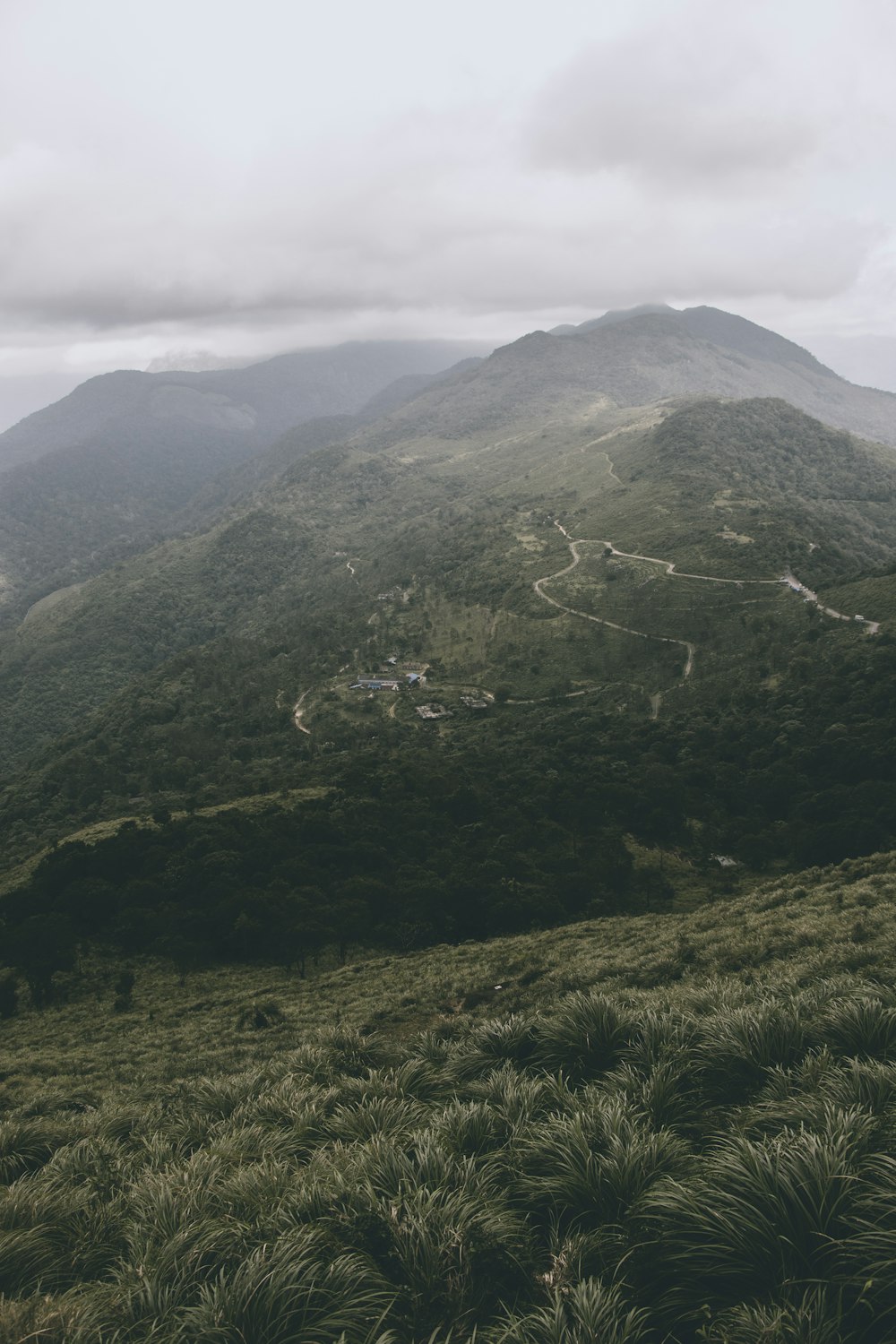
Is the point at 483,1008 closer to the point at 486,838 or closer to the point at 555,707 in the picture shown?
the point at 486,838

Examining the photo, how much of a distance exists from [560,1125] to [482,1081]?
3.77 meters

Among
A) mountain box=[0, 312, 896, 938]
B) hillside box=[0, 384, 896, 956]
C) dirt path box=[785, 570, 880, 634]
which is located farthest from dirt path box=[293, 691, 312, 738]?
dirt path box=[785, 570, 880, 634]

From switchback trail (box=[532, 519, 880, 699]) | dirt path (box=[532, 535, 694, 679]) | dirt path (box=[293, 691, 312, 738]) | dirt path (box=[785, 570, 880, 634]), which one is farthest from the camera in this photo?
dirt path (box=[293, 691, 312, 738])

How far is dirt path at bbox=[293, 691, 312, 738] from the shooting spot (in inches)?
4661

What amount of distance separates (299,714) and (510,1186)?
11981cm

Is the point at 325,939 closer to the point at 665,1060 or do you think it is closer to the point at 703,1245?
the point at 665,1060

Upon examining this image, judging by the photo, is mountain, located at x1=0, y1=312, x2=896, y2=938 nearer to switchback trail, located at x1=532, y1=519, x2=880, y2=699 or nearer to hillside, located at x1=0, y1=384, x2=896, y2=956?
hillside, located at x1=0, y1=384, x2=896, y2=956

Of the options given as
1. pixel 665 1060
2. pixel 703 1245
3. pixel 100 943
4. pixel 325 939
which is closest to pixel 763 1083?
pixel 665 1060

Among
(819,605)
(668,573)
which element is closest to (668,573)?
(668,573)

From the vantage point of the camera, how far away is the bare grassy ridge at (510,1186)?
6.21 metres

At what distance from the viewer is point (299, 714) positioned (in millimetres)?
124812

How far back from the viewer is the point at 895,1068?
9172 mm

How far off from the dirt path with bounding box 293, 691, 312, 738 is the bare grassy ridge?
101 m

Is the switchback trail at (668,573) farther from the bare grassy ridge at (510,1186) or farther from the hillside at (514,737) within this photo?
the bare grassy ridge at (510,1186)
